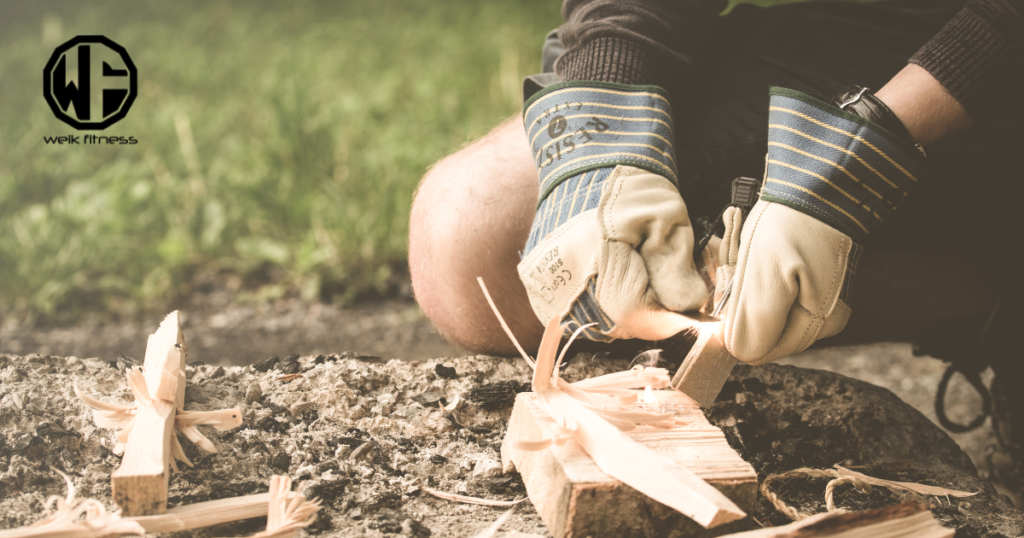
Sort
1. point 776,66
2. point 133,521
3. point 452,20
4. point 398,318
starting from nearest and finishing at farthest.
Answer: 1. point 133,521
2. point 776,66
3. point 398,318
4. point 452,20

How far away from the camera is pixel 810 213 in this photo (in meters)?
1.12

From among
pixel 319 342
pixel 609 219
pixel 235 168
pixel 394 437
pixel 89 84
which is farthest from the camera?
pixel 89 84

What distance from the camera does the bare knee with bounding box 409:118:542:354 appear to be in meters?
1.56

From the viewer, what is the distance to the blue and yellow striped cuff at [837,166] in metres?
1.12

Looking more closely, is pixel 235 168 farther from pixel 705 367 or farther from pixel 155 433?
pixel 705 367

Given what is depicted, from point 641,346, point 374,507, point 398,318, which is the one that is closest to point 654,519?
point 374,507

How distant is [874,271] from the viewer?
1607 millimetres

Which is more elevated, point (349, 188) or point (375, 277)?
point (349, 188)

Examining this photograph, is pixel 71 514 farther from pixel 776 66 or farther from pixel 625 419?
pixel 776 66

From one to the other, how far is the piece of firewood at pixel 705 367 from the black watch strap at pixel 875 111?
441mm

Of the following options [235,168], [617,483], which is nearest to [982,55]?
[617,483]

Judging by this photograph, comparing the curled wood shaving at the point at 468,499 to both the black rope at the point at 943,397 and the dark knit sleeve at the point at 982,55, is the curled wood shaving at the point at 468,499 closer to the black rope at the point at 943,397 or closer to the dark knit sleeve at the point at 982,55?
the dark knit sleeve at the point at 982,55

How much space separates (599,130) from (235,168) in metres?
2.85

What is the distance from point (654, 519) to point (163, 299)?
2.68 m
